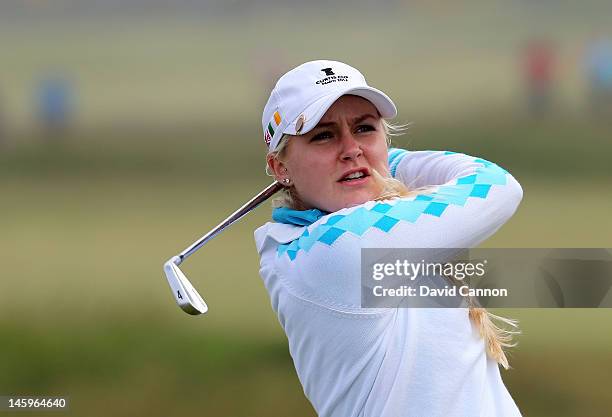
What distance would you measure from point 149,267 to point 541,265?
4.13 m

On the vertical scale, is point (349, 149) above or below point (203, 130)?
above

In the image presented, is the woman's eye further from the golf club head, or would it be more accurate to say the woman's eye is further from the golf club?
the golf club head

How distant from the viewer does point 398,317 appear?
1418 mm

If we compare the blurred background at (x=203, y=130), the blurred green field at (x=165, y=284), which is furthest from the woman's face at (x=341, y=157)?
the blurred background at (x=203, y=130)

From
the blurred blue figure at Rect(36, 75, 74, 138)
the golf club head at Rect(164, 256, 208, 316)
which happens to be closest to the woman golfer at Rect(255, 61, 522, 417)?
the golf club head at Rect(164, 256, 208, 316)

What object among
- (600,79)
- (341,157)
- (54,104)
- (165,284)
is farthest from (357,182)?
(600,79)

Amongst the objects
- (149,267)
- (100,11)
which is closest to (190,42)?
(100,11)

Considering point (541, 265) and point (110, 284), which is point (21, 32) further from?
point (541, 265)

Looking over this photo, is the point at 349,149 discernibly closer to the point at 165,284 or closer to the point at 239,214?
the point at 239,214

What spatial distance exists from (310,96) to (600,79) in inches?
270

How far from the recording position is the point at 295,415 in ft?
14.0

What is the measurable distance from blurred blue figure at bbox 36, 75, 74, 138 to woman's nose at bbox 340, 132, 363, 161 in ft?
19.9

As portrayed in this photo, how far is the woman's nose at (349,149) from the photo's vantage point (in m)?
1.49

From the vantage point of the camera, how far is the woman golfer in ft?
4.60
